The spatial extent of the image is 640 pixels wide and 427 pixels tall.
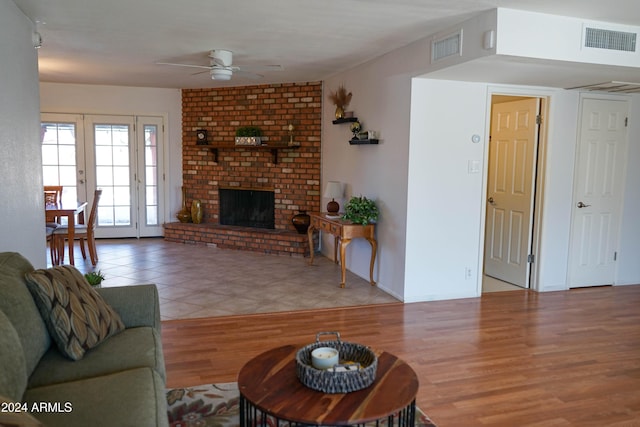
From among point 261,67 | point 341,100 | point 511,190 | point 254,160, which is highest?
point 261,67

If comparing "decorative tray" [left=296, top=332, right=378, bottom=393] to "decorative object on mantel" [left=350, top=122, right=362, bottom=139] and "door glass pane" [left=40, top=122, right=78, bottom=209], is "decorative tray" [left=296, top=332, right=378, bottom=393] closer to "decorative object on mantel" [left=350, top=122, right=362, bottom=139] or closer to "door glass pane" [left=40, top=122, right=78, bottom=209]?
"decorative object on mantel" [left=350, top=122, right=362, bottom=139]

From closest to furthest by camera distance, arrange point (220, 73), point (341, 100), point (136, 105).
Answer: point (220, 73) → point (341, 100) → point (136, 105)

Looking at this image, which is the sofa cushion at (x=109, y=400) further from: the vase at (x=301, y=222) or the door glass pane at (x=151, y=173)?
the door glass pane at (x=151, y=173)

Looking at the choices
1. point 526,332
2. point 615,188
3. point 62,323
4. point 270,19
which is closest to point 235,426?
point 62,323

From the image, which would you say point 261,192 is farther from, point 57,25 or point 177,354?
point 177,354

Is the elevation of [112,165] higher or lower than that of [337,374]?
higher

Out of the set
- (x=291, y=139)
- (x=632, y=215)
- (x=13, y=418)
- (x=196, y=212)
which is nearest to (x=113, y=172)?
(x=196, y=212)

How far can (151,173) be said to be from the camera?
8141 mm

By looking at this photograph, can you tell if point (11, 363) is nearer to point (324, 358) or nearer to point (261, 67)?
point (324, 358)

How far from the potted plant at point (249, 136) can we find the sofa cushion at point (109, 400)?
550 centimetres

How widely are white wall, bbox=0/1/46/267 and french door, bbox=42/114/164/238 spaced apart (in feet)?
12.9

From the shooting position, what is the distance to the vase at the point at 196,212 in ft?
26.0

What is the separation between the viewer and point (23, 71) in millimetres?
3607

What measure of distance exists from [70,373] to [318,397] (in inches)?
40.4
